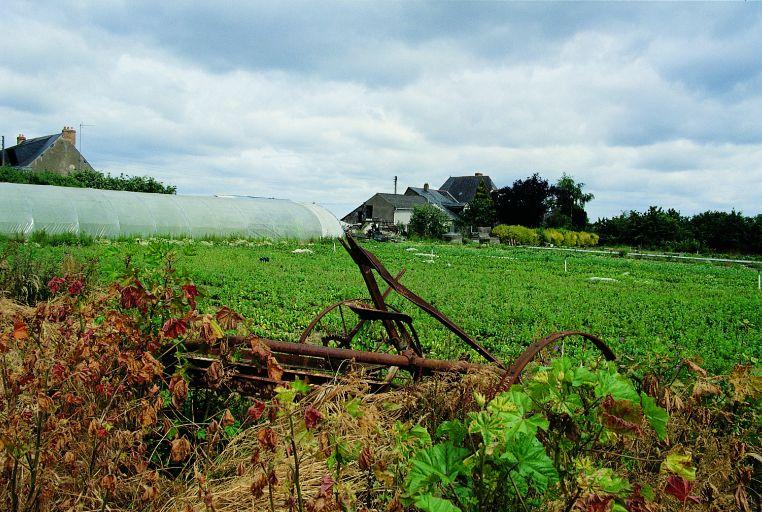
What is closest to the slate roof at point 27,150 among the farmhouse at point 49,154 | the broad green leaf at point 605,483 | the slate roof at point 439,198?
the farmhouse at point 49,154

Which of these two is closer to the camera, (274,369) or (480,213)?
(274,369)

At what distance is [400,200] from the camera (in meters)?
65.4

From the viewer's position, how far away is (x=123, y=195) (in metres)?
25.6

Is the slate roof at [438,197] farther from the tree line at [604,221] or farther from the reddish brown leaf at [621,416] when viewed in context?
the reddish brown leaf at [621,416]

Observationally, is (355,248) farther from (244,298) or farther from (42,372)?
(244,298)

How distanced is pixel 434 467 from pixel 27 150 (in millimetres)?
55621

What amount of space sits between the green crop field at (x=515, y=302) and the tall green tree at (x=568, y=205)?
42218mm

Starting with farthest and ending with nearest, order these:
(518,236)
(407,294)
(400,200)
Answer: (400,200)
(518,236)
(407,294)

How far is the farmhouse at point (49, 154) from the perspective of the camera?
44394mm

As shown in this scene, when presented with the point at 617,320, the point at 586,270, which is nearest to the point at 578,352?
the point at 617,320

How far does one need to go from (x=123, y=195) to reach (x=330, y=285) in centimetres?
1811

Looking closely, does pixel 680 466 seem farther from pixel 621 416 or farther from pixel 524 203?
pixel 524 203

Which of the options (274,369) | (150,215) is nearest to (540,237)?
(150,215)

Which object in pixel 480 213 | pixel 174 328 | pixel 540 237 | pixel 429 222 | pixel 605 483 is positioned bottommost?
pixel 605 483
